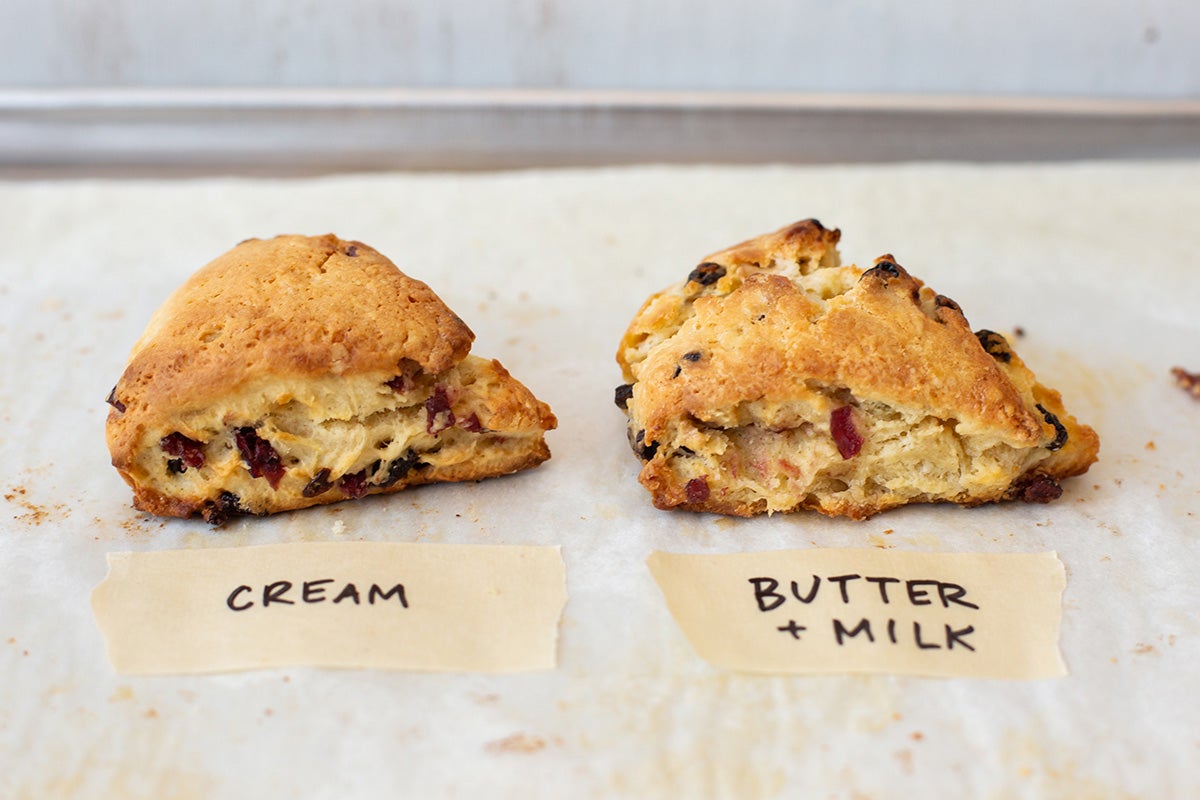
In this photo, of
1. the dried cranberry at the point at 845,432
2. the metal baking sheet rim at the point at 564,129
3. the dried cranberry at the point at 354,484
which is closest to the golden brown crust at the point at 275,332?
the dried cranberry at the point at 354,484

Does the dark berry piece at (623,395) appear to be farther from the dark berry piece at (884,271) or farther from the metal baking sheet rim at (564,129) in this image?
the metal baking sheet rim at (564,129)

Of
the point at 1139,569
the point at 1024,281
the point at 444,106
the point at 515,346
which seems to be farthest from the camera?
the point at 444,106

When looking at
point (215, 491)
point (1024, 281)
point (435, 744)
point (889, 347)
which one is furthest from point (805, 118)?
point (435, 744)

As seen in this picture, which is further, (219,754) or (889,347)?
(889,347)

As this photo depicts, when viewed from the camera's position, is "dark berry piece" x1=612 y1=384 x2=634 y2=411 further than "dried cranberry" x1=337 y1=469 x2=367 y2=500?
Yes

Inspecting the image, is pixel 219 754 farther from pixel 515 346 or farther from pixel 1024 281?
pixel 1024 281

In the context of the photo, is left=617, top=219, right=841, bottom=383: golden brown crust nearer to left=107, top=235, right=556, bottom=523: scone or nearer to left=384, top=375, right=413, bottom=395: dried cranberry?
left=107, top=235, right=556, bottom=523: scone

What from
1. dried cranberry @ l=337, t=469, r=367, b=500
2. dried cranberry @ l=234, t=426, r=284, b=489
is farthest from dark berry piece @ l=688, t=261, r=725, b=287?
dried cranberry @ l=234, t=426, r=284, b=489

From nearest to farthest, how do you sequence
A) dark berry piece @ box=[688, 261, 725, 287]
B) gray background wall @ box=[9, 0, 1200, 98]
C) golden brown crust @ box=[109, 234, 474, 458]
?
golden brown crust @ box=[109, 234, 474, 458] → dark berry piece @ box=[688, 261, 725, 287] → gray background wall @ box=[9, 0, 1200, 98]
